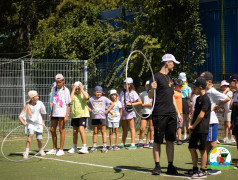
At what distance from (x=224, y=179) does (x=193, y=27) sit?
9.74m

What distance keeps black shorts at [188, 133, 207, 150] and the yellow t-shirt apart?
4461 mm

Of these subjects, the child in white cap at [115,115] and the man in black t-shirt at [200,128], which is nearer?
the man in black t-shirt at [200,128]

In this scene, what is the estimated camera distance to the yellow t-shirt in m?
11.5

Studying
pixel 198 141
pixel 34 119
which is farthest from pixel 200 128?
pixel 34 119

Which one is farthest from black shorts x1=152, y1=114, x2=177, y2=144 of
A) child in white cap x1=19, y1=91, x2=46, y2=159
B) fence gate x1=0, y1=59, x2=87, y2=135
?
fence gate x1=0, y1=59, x2=87, y2=135

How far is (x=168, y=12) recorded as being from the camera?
1714 centimetres

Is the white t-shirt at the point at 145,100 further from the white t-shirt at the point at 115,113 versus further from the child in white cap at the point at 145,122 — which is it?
the white t-shirt at the point at 115,113

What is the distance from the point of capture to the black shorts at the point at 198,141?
300 inches

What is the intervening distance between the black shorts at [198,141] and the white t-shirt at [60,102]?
4.51m

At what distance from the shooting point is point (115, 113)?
40.1 feet

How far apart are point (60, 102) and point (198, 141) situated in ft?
15.5

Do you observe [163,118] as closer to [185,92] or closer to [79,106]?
[79,106]

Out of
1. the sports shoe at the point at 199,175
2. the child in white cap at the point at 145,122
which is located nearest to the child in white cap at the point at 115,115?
the child in white cap at the point at 145,122

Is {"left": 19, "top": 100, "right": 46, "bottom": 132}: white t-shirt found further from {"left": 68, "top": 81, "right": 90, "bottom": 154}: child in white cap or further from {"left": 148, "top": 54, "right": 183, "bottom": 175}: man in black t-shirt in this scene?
{"left": 148, "top": 54, "right": 183, "bottom": 175}: man in black t-shirt
